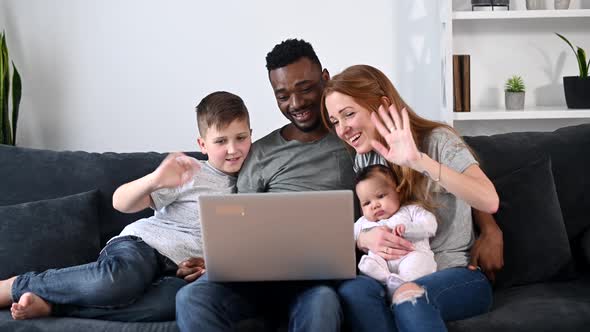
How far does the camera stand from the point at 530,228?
8.12 feet

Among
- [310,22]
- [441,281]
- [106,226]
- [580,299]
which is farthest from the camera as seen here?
[310,22]

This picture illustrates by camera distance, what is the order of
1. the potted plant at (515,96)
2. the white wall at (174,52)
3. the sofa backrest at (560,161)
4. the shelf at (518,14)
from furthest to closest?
the white wall at (174,52), the potted plant at (515,96), the shelf at (518,14), the sofa backrest at (560,161)

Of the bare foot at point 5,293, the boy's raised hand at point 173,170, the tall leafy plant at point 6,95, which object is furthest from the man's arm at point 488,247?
the tall leafy plant at point 6,95

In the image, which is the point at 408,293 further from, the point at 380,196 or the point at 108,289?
the point at 108,289

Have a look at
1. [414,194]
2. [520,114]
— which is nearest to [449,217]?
[414,194]

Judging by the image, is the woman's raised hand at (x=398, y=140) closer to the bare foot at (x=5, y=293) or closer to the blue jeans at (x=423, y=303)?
the blue jeans at (x=423, y=303)

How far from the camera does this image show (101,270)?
231 centimetres

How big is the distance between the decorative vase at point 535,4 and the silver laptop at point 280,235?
1.67 m

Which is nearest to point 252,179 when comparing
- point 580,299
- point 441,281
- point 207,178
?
point 207,178

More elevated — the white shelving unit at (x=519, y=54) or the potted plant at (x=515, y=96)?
the white shelving unit at (x=519, y=54)

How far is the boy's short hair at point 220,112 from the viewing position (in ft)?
8.11

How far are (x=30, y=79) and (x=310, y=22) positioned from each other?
1192mm

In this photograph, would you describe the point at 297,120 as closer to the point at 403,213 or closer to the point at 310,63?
the point at 310,63

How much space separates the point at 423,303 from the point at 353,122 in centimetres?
58
